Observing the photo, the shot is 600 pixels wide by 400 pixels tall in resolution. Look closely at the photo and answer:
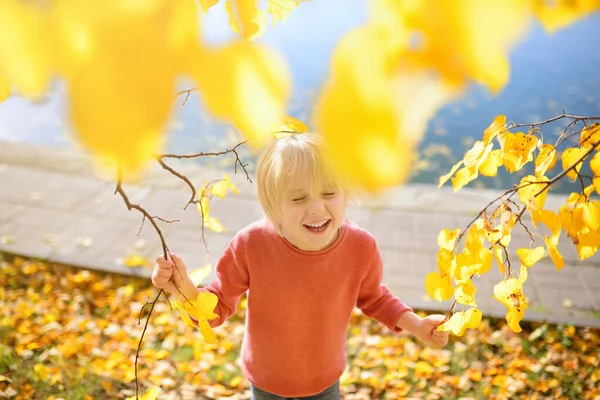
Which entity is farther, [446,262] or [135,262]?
[135,262]

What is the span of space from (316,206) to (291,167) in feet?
0.42

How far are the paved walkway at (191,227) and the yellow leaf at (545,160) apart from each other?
1.81 m

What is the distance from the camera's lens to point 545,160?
3.87 ft

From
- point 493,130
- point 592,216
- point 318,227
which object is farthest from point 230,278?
point 592,216

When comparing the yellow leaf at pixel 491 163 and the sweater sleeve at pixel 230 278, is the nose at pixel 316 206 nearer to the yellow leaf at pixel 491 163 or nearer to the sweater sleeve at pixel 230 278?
the sweater sleeve at pixel 230 278

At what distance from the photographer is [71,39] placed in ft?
1.17

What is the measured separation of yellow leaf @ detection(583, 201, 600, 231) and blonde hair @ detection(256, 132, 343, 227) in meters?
0.58

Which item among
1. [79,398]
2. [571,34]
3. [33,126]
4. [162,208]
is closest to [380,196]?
[79,398]

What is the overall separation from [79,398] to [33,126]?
230 inches

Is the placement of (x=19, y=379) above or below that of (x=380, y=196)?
below

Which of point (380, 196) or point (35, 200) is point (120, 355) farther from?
point (380, 196)

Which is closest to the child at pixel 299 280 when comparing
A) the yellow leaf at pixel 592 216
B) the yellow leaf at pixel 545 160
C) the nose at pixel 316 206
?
the nose at pixel 316 206

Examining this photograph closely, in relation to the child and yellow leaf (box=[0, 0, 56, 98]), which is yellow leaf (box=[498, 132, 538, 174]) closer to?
the child

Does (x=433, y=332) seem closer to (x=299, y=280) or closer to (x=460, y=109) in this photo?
(x=299, y=280)
